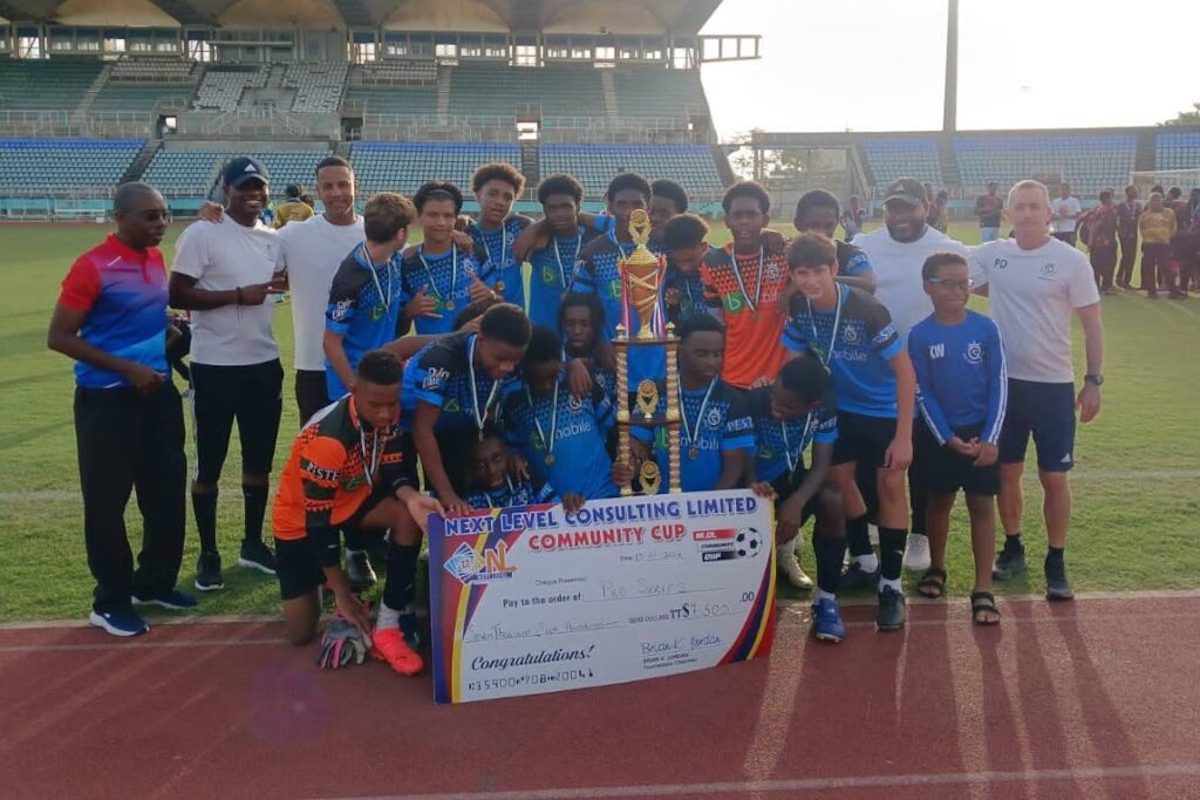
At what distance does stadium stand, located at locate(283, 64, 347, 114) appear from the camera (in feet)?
148

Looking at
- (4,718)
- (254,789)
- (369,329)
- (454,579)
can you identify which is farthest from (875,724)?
(4,718)

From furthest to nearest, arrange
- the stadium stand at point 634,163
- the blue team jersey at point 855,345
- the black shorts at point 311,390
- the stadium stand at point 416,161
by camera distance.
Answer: the stadium stand at point 634,163
the stadium stand at point 416,161
the black shorts at point 311,390
the blue team jersey at point 855,345

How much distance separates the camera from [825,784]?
314cm

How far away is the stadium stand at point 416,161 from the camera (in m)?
40.1

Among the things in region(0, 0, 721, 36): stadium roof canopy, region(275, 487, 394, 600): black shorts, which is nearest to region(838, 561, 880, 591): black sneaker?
region(275, 487, 394, 600): black shorts

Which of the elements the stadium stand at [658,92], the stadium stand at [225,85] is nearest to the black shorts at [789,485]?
the stadium stand at [658,92]

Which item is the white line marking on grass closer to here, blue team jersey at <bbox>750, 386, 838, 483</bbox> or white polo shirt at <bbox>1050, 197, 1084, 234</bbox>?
blue team jersey at <bbox>750, 386, 838, 483</bbox>

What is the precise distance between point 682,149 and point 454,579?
4142 centimetres

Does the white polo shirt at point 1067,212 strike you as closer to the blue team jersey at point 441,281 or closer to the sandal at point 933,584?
the sandal at point 933,584

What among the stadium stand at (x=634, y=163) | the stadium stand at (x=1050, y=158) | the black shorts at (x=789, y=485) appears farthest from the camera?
the stadium stand at (x=1050, y=158)

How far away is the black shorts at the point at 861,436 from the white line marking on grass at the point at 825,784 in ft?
5.21

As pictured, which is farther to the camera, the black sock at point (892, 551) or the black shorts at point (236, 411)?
the black shorts at point (236, 411)

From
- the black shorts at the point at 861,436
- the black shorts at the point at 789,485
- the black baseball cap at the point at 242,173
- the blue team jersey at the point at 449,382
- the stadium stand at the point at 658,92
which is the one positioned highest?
the stadium stand at the point at 658,92

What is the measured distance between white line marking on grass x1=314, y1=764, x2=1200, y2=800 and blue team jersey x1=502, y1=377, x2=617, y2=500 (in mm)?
1331
